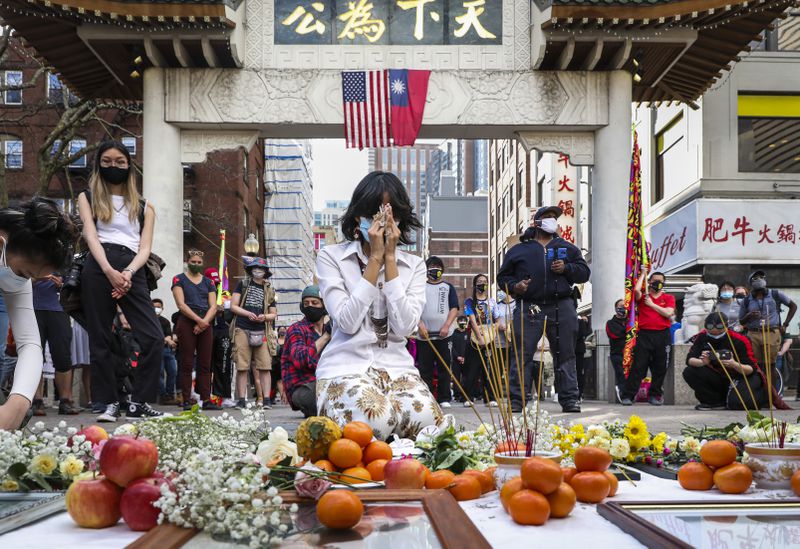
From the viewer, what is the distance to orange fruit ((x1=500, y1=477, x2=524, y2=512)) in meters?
2.46

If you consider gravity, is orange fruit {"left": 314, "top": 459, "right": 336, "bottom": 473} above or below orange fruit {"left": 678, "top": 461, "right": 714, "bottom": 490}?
above

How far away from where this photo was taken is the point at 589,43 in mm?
15023

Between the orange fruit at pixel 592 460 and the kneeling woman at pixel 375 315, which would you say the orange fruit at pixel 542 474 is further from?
the kneeling woman at pixel 375 315

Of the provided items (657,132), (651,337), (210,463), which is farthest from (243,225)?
(210,463)

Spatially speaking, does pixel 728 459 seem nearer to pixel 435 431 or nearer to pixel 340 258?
pixel 435 431

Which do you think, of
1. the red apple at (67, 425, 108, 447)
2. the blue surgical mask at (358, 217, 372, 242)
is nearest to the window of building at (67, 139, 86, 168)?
the blue surgical mask at (358, 217, 372, 242)

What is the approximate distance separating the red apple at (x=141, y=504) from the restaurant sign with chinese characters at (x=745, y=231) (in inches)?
732

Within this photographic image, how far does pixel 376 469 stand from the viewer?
3.03 meters

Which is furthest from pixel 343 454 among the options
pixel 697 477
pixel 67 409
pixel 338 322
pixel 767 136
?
pixel 767 136

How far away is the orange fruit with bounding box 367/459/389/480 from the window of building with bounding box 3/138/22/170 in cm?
4192

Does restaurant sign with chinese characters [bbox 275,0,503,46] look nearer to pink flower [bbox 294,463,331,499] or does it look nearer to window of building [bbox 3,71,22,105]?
pink flower [bbox 294,463,331,499]

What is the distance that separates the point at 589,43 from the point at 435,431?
12241 mm

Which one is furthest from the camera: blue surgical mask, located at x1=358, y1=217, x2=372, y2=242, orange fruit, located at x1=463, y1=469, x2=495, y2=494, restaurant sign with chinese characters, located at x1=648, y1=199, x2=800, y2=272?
restaurant sign with chinese characters, located at x1=648, y1=199, x2=800, y2=272

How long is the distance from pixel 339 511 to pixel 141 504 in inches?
19.9
